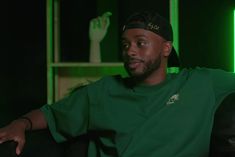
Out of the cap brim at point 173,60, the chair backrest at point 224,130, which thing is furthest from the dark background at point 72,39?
the chair backrest at point 224,130

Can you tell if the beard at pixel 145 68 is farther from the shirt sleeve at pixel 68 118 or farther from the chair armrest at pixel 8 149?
the chair armrest at pixel 8 149

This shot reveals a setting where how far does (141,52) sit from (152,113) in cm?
24

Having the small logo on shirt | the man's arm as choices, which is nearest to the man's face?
the small logo on shirt

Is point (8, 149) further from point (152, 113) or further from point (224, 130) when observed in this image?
point (224, 130)

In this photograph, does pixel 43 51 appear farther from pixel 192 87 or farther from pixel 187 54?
pixel 192 87

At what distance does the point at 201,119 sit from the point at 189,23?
89 cm

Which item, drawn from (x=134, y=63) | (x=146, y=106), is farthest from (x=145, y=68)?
(x=146, y=106)

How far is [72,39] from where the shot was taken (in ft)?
7.63

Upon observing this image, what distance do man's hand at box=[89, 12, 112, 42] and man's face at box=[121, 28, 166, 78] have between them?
1.92 ft

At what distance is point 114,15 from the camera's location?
224 centimetres

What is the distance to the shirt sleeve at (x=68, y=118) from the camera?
5.30ft

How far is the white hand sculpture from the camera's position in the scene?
214 centimetres

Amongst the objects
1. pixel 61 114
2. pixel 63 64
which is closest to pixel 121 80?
pixel 61 114

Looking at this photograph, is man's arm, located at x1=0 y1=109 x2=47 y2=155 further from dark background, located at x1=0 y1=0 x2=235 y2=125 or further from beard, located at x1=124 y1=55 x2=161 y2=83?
dark background, located at x1=0 y1=0 x2=235 y2=125
